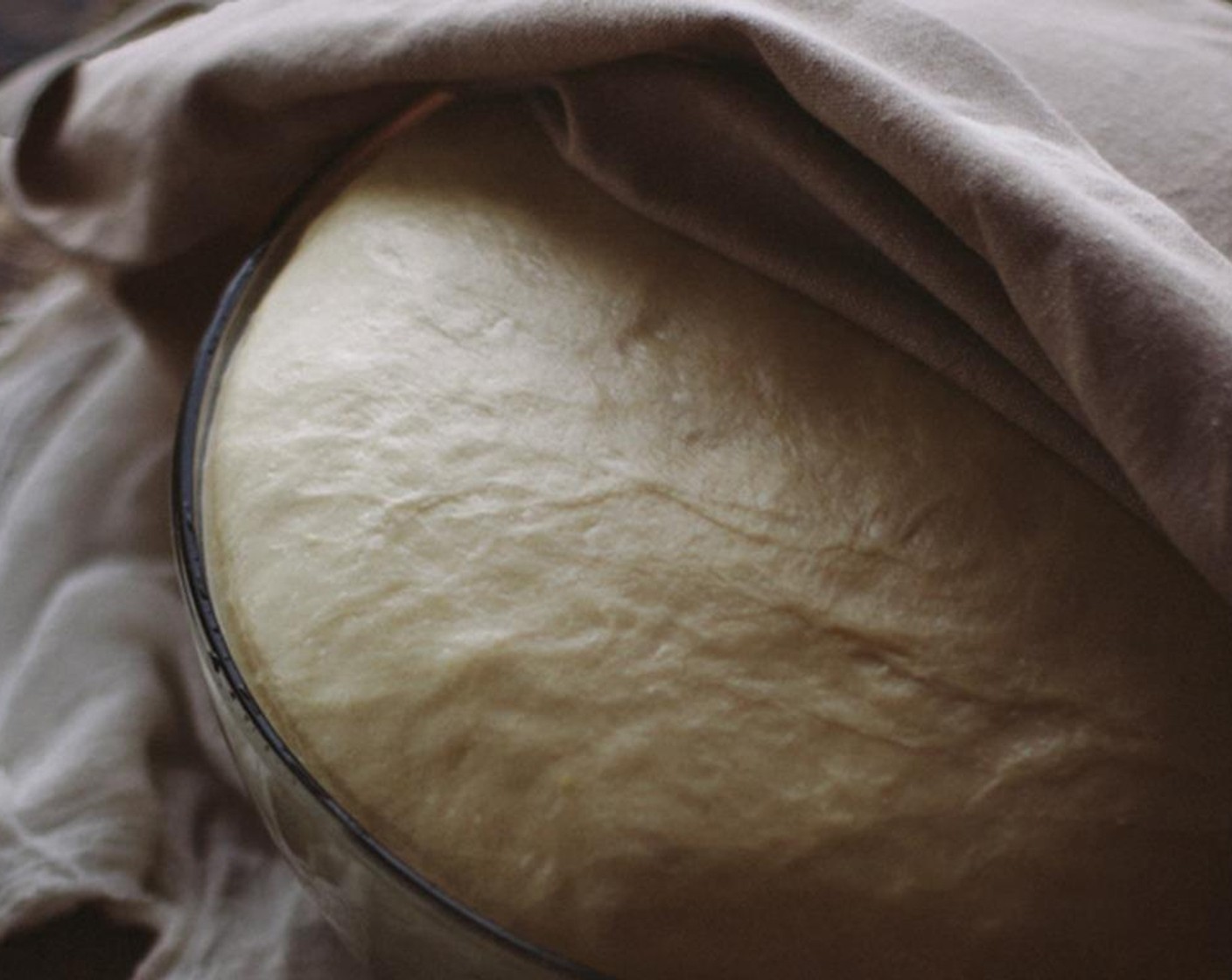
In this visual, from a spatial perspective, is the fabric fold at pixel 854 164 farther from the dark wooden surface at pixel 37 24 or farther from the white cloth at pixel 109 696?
the dark wooden surface at pixel 37 24

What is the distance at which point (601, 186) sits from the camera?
0.66 m

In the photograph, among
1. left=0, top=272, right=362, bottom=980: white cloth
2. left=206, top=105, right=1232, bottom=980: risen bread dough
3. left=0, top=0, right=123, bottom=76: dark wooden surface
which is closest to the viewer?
left=206, top=105, right=1232, bottom=980: risen bread dough

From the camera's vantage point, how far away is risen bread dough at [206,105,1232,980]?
0.50 m

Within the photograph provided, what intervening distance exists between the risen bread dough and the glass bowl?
1 centimetres

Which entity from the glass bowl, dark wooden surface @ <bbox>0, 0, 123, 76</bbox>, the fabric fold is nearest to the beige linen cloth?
the fabric fold

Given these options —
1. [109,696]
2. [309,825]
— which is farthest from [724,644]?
[109,696]

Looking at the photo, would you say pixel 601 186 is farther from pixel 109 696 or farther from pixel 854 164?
pixel 109 696

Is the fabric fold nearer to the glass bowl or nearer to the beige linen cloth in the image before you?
A: the beige linen cloth

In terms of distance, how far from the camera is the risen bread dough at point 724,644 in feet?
1.65

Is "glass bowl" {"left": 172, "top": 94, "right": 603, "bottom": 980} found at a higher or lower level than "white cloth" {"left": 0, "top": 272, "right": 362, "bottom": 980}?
higher

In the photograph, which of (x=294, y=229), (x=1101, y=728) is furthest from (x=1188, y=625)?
(x=294, y=229)

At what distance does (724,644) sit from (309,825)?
0.59ft

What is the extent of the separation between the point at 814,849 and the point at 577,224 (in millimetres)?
305

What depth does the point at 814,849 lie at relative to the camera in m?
0.50
